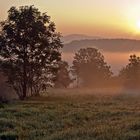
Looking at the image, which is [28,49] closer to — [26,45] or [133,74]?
[26,45]

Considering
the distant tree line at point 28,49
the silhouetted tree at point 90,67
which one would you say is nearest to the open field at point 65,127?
the distant tree line at point 28,49

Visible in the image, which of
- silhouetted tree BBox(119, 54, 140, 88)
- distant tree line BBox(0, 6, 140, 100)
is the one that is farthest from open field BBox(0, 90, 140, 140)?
silhouetted tree BBox(119, 54, 140, 88)

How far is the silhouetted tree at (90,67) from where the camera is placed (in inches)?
5261

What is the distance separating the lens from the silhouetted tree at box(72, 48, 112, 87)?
5261 inches

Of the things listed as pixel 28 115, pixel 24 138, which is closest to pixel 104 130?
pixel 24 138

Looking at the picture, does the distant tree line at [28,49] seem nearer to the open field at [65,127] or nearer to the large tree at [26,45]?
the large tree at [26,45]

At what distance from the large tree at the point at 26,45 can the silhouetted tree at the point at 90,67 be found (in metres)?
69.0

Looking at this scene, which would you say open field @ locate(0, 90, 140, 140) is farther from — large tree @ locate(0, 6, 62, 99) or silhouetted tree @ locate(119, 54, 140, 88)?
silhouetted tree @ locate(119, 54, 140, 88)

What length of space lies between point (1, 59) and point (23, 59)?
125 inches

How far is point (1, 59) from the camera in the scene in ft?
211

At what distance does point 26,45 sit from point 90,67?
69.8 m

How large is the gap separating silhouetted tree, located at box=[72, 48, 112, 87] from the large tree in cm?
6904

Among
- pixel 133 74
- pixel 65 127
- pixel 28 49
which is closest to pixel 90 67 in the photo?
pixel 133 74

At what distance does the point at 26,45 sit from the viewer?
64125 millimetres
